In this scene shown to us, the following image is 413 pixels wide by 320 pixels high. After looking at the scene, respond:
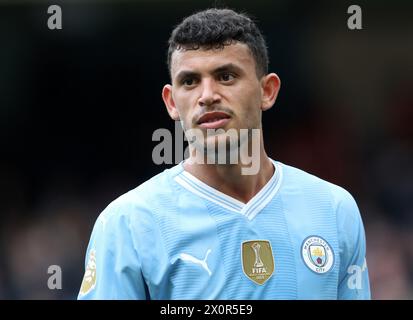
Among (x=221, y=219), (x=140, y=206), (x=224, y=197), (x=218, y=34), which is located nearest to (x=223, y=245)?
(x=221, y=219)

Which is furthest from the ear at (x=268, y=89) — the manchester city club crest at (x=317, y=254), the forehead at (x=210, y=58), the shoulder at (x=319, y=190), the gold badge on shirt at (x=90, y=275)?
the gold badge on shirt at (x=90, y=275)

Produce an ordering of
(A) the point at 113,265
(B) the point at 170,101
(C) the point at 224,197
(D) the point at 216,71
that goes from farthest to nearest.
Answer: (B) the point at 170,101
(C) the point at 224,197
(D) the point at 216,71
(A) the point at 113,265

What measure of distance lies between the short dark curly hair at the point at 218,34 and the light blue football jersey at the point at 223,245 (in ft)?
1.86

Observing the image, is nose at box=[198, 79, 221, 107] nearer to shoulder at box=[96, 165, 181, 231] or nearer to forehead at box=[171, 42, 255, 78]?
forehead at box=[171, 42, 255, 78]

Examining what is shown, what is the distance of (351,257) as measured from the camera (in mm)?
3486

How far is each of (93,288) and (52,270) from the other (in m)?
4.58

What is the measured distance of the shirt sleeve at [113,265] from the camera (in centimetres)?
311

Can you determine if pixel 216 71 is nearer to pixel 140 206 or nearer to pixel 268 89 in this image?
pixel 268 89

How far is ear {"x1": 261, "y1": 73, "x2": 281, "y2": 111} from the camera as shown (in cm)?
359

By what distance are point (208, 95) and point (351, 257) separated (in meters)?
0.99

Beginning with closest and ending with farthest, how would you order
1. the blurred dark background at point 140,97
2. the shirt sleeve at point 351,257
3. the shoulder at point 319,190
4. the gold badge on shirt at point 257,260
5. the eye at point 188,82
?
the gold badge on shirt at point 257,260
the eye at point 188,82
the shirt sleeve at point 351,257
the shoulder at point 319,190
the blurred dark background at point 140,97

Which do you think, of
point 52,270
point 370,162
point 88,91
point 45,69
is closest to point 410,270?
point 370,162

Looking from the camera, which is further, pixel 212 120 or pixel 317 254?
pixel 317 254

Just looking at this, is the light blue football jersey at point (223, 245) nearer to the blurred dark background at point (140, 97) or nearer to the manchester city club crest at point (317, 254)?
the manchester city club crest at point (317, 254)
